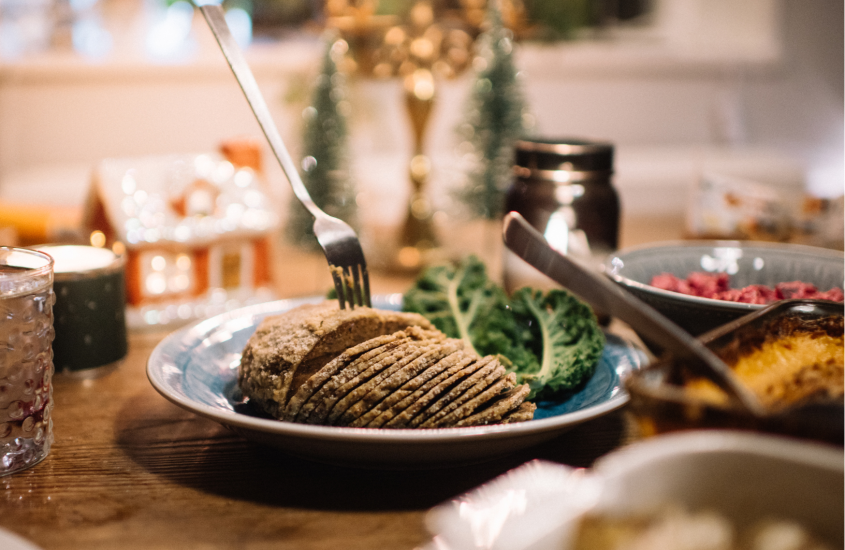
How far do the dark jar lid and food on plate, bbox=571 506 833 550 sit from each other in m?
0.83


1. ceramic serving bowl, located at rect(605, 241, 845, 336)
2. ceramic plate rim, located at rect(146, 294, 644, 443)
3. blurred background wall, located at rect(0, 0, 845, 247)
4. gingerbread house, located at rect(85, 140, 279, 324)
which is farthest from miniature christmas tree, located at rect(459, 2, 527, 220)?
ceramic plate rim, located at rect(146, 294, 644, 443)

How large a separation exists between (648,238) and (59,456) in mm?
1749

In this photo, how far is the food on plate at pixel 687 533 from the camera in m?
0.33

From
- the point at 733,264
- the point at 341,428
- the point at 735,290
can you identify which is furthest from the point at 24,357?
the point at 733,264

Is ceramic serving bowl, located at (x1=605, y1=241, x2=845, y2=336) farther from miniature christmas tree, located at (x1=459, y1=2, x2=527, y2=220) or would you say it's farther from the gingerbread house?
miniature christmas tree, located at (x1=459, y1=2, x2=527, y2=220)

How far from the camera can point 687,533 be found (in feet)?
1.12

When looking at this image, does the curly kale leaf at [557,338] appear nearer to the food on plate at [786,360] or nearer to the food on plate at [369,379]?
the food on plate at [369,379]

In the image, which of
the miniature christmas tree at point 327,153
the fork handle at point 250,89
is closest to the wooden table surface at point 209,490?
the fork handle at point 250,89

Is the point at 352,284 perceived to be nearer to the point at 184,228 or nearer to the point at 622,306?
the point at 622,306

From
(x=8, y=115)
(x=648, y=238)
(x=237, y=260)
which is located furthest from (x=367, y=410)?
(x=8, y=115)

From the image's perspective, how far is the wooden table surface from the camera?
545 millimetres

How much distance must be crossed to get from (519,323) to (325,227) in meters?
0.30

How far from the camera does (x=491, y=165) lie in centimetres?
220

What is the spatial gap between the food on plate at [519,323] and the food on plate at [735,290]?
0.12 metres
